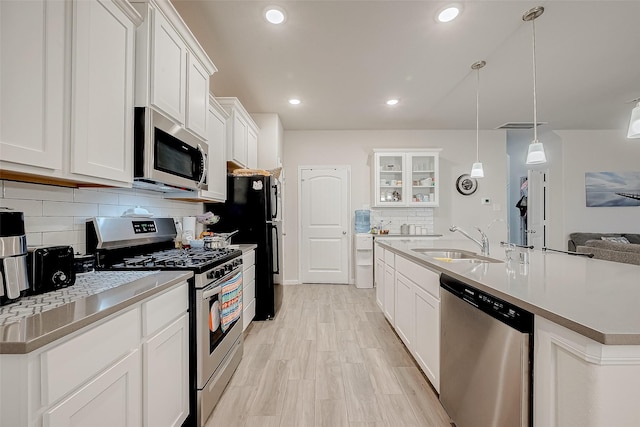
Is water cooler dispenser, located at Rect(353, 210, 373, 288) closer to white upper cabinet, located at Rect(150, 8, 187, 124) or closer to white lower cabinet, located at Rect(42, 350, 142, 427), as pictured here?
white upper cabinet, located at Rect(150, 8, 187, 124)

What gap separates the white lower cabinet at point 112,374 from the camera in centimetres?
69

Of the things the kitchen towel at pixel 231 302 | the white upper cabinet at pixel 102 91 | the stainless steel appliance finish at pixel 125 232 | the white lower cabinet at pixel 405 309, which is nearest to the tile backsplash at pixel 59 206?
the stainless steel appliance finish at pixel 125 232

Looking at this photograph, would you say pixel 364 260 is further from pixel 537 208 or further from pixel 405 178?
pixel 537 208

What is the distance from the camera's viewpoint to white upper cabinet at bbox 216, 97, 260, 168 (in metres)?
3.10

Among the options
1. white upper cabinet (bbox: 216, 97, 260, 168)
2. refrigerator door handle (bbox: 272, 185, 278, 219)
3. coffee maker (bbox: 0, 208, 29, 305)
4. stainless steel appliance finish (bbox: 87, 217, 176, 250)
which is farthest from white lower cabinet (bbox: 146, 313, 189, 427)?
white upper cabinet (bbox: 216, 97, 260, 168)

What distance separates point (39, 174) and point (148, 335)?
0.73 metres

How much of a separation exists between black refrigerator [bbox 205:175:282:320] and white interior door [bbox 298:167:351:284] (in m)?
1.83

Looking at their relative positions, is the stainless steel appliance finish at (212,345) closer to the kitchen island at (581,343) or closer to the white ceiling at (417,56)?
the kitchen island at (581,343)

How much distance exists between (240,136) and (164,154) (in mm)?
1769

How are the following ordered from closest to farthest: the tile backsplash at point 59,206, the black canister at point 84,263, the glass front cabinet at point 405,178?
the tile backsplash at point 59,206 → the black canister at point 84,263 → the glass front cabinet at point 405,178

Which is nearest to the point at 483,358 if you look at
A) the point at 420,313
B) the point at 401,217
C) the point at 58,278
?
the point at 420,313

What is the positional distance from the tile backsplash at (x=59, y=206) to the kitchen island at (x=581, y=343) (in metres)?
2.02

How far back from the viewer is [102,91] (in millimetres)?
1274

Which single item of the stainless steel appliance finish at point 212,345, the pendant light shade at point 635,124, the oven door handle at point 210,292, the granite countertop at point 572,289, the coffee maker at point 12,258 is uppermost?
the pendant light shade at point 635,124
